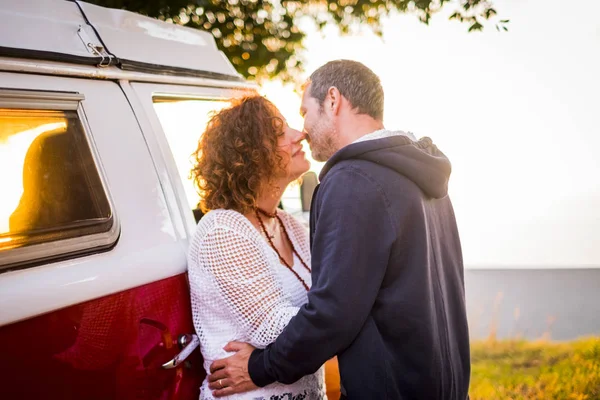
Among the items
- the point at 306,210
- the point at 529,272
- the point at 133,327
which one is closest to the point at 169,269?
the point at 133,327

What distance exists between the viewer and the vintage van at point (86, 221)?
4.63 ft

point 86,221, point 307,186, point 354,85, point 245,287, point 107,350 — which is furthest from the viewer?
point 307,186

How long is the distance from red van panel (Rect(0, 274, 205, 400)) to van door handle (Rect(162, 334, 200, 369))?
0.02 meters

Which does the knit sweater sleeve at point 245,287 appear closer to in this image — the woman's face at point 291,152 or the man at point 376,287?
the man at point 376,287

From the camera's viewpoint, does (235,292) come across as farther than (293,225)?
No

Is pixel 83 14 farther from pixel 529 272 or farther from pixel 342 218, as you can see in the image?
pixel 529 272

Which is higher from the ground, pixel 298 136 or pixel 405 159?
pixel 298 136

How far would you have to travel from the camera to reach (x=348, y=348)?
1.70 metres

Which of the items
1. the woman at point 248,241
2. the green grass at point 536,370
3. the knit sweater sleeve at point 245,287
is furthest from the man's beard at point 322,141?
the green grass at point 536,370

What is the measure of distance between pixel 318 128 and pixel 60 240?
40.7 inches

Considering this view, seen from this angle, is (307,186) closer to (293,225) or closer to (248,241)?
(293,225)

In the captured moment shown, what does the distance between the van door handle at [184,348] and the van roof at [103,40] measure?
1046 mm

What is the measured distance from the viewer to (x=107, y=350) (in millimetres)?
1548

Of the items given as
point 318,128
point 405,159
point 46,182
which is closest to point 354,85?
point 318,128
